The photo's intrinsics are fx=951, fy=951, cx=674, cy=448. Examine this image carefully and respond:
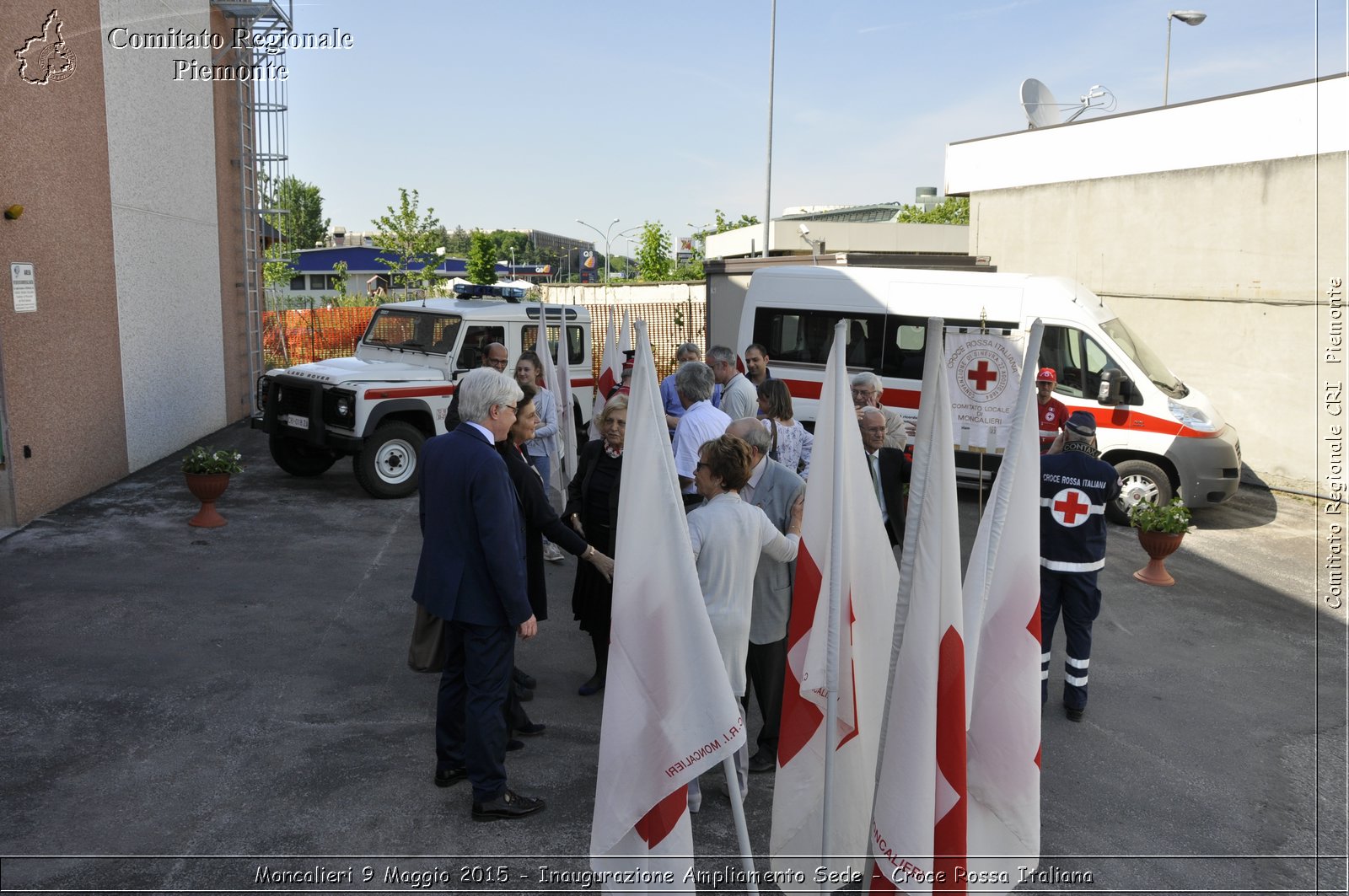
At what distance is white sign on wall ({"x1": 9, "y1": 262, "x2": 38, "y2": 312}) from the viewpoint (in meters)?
8.52

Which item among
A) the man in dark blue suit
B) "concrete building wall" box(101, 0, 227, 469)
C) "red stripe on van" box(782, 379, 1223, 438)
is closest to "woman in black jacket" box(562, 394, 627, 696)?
the man in dark blue suit

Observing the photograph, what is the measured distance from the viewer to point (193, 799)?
4.34 metres

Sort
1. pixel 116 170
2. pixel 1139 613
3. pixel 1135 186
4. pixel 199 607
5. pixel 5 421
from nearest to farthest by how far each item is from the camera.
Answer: pixel 199 607, pixel 1139 613, pixel 5 421, pixel 116 170, pixel 1135 186

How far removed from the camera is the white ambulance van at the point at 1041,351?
10.2m

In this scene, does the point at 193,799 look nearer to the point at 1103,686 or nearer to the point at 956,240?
the point at 1103,686

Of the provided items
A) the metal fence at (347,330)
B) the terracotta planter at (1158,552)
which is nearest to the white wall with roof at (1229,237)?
the terracotta planter at (1158,552)

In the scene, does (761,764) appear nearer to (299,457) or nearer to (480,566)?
(480,566)

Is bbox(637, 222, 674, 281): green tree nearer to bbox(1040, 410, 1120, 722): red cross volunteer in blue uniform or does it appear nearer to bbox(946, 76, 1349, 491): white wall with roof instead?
bbox(946, 76, 1349, 491): white wall with roof

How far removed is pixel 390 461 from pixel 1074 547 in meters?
7.55

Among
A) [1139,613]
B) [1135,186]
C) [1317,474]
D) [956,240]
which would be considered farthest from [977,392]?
[956,240]

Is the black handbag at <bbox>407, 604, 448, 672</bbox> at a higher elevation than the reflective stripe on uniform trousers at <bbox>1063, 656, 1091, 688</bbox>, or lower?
higher

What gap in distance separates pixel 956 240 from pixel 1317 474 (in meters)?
20.6

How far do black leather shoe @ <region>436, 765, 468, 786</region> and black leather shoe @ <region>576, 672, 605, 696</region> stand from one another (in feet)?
4.00

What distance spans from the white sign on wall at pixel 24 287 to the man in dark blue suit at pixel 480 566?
21.4 feet
